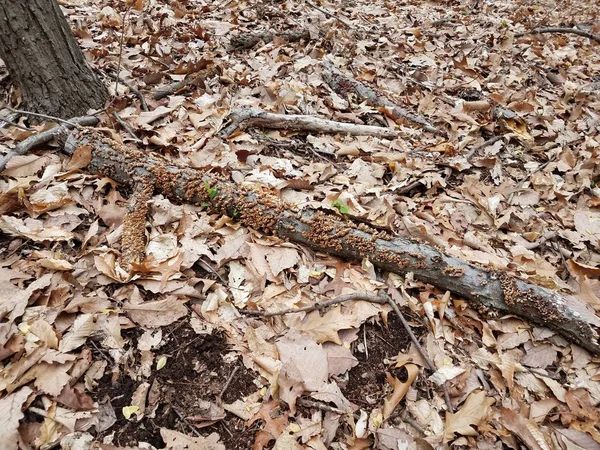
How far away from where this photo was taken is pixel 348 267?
8.29ft

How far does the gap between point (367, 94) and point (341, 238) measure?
2426 millimetres

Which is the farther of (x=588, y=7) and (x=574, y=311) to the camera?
(x=588, y=7)

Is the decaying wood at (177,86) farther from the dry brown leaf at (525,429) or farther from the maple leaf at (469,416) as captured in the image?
the dry brown leaf at (525,429)

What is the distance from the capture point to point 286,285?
7.81ft

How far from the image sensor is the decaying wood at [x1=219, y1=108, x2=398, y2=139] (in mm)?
3475

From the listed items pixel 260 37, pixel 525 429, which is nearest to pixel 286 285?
pixel 525 429

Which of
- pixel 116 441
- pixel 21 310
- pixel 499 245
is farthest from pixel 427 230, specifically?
pixel 21 310

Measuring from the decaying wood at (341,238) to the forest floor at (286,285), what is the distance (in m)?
0.08

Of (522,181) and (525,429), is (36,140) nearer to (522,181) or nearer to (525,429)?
(525,429)

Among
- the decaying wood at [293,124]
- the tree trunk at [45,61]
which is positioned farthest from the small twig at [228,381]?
the tree trunk at [45,61]

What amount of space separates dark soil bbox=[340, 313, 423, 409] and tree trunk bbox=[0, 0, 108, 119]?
2868mm

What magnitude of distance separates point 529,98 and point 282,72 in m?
2.88

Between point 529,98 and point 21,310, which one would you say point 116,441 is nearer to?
point 21,310

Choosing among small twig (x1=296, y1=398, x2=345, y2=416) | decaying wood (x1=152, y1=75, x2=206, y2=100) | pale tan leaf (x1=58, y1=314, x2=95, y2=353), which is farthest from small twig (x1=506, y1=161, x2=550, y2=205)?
pale tan leaf (x1=58, y1=314, x2=95, y2=353)
